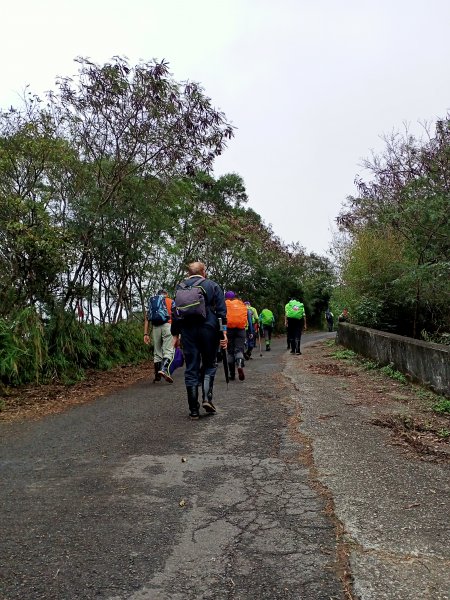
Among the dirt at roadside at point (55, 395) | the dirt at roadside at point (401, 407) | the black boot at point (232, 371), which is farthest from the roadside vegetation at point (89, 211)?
the dirt at roadside at point (401, 407)

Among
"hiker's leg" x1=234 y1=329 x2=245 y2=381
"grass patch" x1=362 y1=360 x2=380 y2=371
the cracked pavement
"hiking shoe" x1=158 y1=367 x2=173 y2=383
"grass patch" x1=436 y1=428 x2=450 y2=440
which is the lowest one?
"grass patch" x1=436 y1=428 x2=450 y2=440

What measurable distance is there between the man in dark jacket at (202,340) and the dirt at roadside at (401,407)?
1.51 meters

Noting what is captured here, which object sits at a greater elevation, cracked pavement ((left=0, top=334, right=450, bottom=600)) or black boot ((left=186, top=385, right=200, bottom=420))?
black boot ((left=186, top=385, right=200, bottom=420))

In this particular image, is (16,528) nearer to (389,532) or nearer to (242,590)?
(242,590)

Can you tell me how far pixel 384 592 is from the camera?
91.7 inches

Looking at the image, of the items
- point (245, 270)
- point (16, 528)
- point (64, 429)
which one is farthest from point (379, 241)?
point (245, 270)

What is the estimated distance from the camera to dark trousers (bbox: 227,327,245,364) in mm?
9727

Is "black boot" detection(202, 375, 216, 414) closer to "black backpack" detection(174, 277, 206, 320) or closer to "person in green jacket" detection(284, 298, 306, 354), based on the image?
"black backpack" detection(174, 277, 206, 320)

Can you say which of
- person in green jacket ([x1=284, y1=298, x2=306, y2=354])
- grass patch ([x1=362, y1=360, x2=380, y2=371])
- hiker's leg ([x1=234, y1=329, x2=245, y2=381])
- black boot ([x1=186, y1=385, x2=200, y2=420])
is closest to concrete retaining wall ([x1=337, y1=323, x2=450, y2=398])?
grass patch ([x1=362, y1=360, x2=380, y2=371])

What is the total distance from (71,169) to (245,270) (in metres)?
18.0

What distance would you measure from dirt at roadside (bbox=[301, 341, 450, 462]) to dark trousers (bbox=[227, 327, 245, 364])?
168 cm

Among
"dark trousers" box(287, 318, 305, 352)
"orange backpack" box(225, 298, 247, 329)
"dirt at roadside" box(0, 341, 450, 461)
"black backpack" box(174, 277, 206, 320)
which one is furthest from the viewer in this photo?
"dark trousers" box(287, 318, 305, 352)

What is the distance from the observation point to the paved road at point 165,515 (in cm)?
246

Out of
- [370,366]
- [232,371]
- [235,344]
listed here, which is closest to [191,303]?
[235,344]
